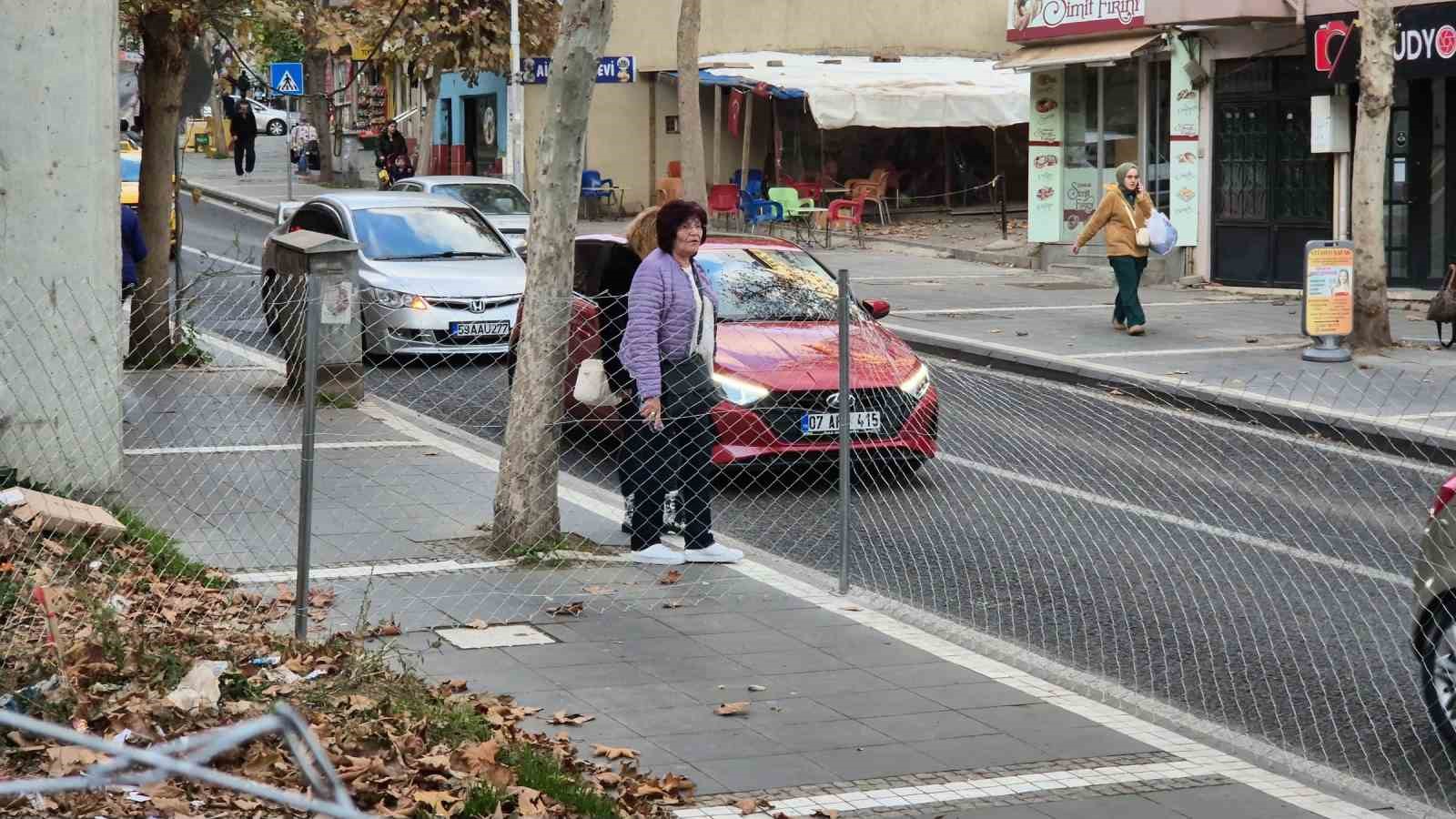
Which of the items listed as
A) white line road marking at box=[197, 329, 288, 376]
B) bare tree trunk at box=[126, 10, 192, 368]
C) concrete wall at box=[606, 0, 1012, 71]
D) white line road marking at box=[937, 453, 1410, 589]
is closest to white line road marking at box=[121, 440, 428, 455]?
white line road marking at box=[937, 453, 1410, 589]

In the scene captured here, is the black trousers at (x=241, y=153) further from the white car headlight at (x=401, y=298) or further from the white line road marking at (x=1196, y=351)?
the white line road marking at (x=1196, y=351)

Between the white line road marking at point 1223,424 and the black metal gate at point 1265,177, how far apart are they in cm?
800

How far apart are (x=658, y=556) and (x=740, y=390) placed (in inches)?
92.8

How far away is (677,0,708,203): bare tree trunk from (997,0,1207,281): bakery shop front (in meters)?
4.99

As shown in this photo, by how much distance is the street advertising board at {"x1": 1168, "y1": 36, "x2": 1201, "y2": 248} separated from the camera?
81.4ft

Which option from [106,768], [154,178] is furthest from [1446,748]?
[154,178]

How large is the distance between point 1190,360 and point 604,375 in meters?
9.82

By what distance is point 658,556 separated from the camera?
9.02 meters

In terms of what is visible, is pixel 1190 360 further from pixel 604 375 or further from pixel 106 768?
pixel 106 768

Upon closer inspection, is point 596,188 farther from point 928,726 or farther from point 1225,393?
point 928,726

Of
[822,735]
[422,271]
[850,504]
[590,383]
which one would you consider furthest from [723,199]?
[822,735]

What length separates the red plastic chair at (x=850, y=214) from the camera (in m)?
32.9

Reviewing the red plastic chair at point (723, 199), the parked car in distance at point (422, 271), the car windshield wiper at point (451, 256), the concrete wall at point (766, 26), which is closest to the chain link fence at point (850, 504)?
the parked car in distance at point (422, 271)

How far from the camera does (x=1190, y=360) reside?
17469mm
